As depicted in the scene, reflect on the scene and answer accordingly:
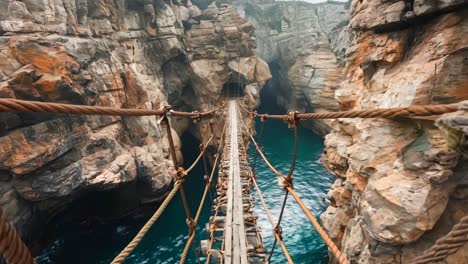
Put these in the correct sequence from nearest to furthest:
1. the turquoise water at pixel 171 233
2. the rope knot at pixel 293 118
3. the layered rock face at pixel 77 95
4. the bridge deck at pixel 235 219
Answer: the rope knot at pixel 293 118 → the bridge deck at pixel 235 219 → the layered rock face at pixel 77 95 → the turquoise water at pixel 171 233

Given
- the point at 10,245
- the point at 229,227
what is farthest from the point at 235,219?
the point at 10,245

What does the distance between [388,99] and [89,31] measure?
19494 millimetres

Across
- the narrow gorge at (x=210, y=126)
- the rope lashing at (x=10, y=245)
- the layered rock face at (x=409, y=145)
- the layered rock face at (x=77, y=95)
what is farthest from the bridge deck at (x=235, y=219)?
the layered rock face at (x=77, y=95)

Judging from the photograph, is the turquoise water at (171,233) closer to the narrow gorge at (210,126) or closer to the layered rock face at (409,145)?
the narrow gorge at (210,126)

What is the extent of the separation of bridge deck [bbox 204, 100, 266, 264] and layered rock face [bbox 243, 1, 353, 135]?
76.4ft

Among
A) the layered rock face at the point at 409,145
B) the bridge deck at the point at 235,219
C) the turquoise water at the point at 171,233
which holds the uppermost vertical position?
the layered rock face at the point at 409,145

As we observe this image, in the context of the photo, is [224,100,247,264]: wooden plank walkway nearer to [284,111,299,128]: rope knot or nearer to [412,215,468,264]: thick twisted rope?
[284,111,299,128]: rope knot

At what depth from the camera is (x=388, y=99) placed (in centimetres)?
827

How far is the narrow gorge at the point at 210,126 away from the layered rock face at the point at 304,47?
2.32 ft

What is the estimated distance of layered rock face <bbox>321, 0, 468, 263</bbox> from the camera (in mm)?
6809

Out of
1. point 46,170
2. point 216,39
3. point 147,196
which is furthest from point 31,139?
point 216,39

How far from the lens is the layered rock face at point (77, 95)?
13.2 metres

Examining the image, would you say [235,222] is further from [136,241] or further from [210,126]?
[210,126]

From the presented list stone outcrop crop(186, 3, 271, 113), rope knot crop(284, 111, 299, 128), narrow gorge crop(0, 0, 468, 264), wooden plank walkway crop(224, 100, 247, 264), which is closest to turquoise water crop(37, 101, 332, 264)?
narrow gorge crop(0, 0, 468, 264)
